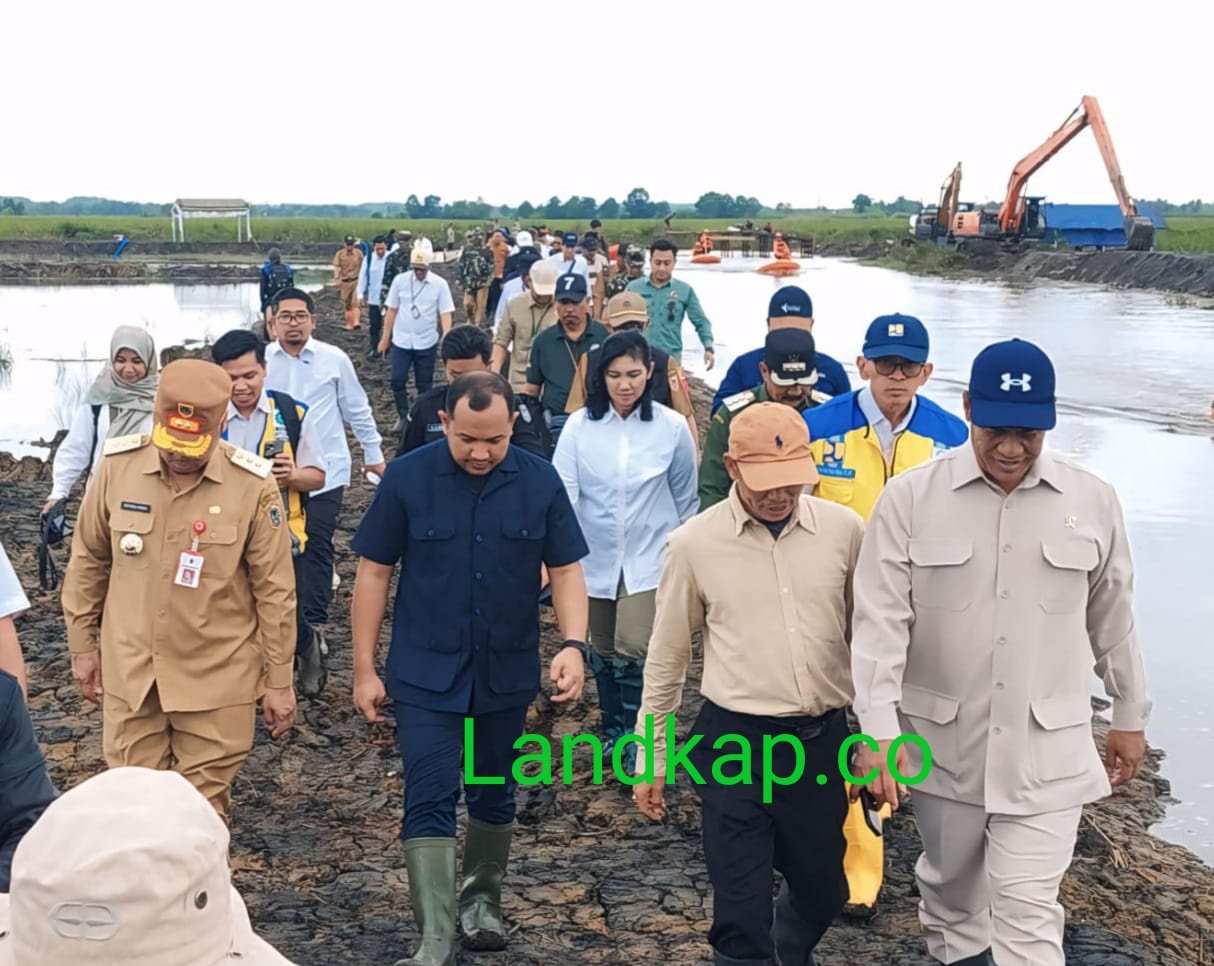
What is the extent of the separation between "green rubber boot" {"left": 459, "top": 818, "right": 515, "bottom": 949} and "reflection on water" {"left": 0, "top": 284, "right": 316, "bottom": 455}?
44.3ft

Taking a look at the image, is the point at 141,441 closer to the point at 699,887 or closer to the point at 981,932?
the point at 699,887

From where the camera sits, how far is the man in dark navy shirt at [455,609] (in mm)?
4605

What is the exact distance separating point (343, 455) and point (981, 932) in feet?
14.7

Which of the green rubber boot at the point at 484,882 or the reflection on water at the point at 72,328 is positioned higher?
the green rubber boot at the point at 484,882

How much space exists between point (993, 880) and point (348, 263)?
23.0 m

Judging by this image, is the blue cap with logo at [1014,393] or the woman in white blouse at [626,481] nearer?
the blue cap with logo at [1014,393]

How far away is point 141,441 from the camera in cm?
490

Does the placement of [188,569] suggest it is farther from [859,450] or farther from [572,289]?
[572,289]

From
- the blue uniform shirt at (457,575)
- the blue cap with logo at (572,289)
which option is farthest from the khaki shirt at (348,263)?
the blue uniform shirt at (457,575)

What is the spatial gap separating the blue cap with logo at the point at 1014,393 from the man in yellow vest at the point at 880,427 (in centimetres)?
128

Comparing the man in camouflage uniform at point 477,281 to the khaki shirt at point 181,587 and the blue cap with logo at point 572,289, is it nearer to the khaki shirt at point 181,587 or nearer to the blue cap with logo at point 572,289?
the blue cap with logo at point 572,289

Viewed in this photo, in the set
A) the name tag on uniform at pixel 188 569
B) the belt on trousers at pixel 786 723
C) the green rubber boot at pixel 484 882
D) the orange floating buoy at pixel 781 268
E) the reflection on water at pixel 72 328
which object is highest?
the name tag on uniform at pixel 188 569

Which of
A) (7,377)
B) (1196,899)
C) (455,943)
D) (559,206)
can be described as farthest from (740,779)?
(559,206)

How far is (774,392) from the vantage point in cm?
615
